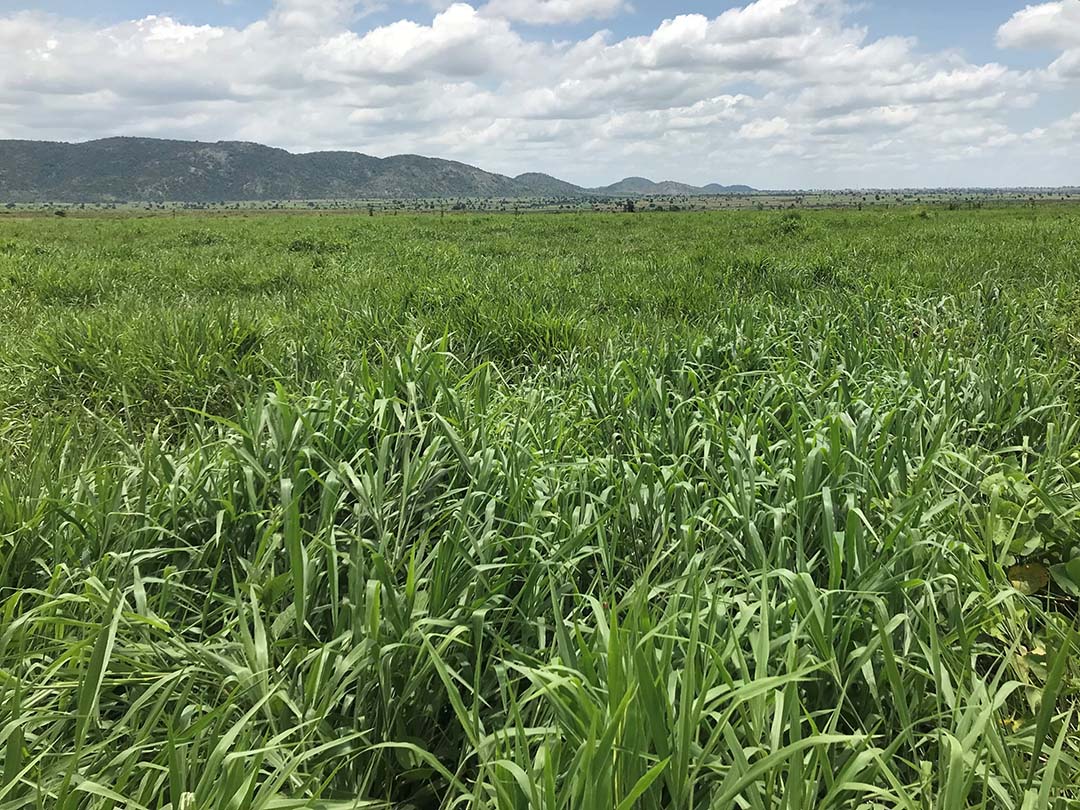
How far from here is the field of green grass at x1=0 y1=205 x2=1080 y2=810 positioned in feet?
4.85

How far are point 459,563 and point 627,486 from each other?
2.75 ft

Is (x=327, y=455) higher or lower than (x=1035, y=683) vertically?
higher

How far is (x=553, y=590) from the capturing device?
178 cm

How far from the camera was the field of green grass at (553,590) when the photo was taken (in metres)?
1.48

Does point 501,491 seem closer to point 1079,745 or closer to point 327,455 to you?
point 327,455

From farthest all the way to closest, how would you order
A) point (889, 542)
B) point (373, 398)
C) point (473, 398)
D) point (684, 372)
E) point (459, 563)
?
point (684, 372) < point (473, 398) < point (373, 398) < point (459, 563) < point (889, 542)

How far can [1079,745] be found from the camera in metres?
1.68

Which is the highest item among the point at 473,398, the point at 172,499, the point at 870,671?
the point at 473,398

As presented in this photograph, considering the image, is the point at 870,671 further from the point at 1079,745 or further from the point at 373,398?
the point at 373,398

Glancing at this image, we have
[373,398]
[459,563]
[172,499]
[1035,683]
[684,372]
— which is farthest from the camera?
[684,372]

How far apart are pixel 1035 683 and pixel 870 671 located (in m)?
0.61

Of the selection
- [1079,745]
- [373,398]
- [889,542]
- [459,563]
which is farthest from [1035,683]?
[373,398]

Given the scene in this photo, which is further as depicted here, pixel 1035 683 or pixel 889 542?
pixel 889 542

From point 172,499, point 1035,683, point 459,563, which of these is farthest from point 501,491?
point 1035,683
